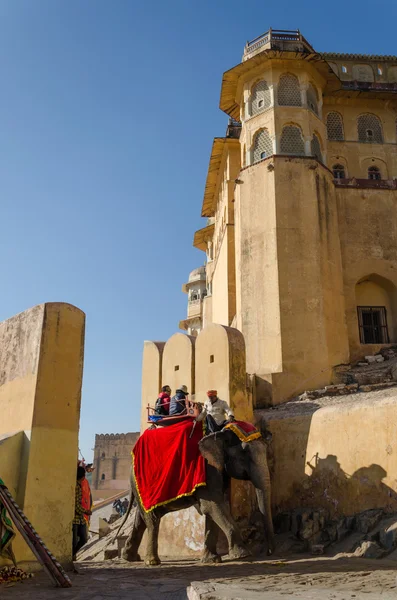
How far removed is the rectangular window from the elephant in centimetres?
1008

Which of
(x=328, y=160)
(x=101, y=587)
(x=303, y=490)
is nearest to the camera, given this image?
(x=101, y=587)

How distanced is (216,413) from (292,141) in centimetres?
1162

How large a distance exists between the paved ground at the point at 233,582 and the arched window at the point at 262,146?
1314 cm

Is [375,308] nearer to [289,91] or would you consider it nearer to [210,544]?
[289,91]

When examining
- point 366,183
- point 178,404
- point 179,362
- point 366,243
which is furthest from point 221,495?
point 366,183

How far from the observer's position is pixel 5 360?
28.3 feet

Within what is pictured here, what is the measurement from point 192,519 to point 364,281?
1045 centimetres

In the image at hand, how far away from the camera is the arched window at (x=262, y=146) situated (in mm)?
19219

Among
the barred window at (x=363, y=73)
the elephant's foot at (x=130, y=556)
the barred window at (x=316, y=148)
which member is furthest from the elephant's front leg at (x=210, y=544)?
the barred window at (x=363, y=73)

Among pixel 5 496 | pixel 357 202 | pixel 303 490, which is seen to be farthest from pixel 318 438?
pixel 357 202

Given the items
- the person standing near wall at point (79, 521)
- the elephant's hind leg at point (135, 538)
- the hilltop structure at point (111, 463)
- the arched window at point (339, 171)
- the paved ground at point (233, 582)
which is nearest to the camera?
the paved ground at point (233, 582)

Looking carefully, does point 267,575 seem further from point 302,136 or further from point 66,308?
point 302,136

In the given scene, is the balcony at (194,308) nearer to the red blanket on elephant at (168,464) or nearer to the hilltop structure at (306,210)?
the hilltop structure at (306,210)

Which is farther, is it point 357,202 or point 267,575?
point 357,202
